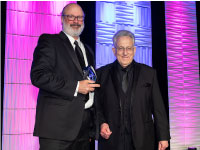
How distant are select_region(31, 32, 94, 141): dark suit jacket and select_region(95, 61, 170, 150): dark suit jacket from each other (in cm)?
32

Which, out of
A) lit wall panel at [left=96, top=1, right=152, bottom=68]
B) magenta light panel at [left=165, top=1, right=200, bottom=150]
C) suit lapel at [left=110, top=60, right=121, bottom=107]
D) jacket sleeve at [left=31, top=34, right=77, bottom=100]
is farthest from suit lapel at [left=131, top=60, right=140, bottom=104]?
magenta light panel at [left=165, top=1, right=200, bottom=150]

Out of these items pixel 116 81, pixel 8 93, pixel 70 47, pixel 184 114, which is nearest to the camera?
pixel 70 47

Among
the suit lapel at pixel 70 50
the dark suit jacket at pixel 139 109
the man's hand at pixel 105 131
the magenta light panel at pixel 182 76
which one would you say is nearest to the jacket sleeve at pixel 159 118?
the dark suit jacket at pixel 139 109

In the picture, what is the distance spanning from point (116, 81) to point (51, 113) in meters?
0.66

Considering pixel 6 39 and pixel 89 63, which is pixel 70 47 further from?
pixel 6 39

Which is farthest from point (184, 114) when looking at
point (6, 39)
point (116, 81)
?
point (6, 39)

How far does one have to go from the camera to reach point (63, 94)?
188 cm

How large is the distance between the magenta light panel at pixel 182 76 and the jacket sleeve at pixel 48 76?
268 centimetres

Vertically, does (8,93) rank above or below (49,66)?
below

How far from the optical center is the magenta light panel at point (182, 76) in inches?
165

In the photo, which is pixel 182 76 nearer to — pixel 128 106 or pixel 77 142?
pixel 128 106

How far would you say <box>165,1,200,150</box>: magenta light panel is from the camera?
4.19 metres

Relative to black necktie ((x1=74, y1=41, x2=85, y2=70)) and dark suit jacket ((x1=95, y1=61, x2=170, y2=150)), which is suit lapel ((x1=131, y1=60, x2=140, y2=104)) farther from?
black necktie ((x1=74, y1=41, x2=85, y2=70))

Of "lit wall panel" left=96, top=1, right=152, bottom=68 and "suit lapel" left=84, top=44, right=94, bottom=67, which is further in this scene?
"lit wall panel" left=96, top=1, right=152, bottom=68
